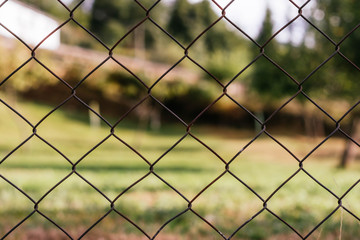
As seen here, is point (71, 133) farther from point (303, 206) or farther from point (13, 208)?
point (303, 206)

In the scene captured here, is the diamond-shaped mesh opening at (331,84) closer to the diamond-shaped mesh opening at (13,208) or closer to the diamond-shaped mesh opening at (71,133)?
the diamond-shaped mesh opening at (71,133)

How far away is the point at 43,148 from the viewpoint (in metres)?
23.4

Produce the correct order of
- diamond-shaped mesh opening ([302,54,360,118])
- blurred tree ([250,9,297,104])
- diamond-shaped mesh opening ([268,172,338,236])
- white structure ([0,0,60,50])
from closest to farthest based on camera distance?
diamond-shaped mesh opening ([268,172,338,236])
diamond-shaped mesh opening ([302,54,360,118])
blurred tree ([250,9,297,104])
white structure ([0,0,60,50])

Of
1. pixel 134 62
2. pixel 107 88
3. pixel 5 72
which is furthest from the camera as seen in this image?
pixel 134 62

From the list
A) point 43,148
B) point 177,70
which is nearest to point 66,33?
point 177,70

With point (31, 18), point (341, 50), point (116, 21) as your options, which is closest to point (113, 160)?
point (341, 50)

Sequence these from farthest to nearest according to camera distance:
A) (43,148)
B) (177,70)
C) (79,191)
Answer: (177,70) → (43,148) → (79,191)

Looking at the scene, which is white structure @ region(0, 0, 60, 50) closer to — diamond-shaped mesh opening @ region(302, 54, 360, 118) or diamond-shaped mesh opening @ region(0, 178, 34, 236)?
diamond-shaped mesh opening @ region(302, 54, 360, 118)

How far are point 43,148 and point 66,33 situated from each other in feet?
75.4

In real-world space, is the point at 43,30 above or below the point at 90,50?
above

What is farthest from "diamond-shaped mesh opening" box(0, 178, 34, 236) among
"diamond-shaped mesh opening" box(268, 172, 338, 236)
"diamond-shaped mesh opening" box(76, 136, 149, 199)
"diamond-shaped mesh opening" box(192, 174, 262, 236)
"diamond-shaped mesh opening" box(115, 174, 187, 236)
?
"diamond-shaped mesh opening" box(76, 136, 149, 199)

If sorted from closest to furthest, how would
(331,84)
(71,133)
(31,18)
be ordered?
(331,84), (71,133), (31,18)

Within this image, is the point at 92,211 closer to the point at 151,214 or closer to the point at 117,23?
the point at 151,214

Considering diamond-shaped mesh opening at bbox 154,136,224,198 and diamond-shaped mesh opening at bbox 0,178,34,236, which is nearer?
diamond-shaped mesh opening at bbox 0,178,34,236
